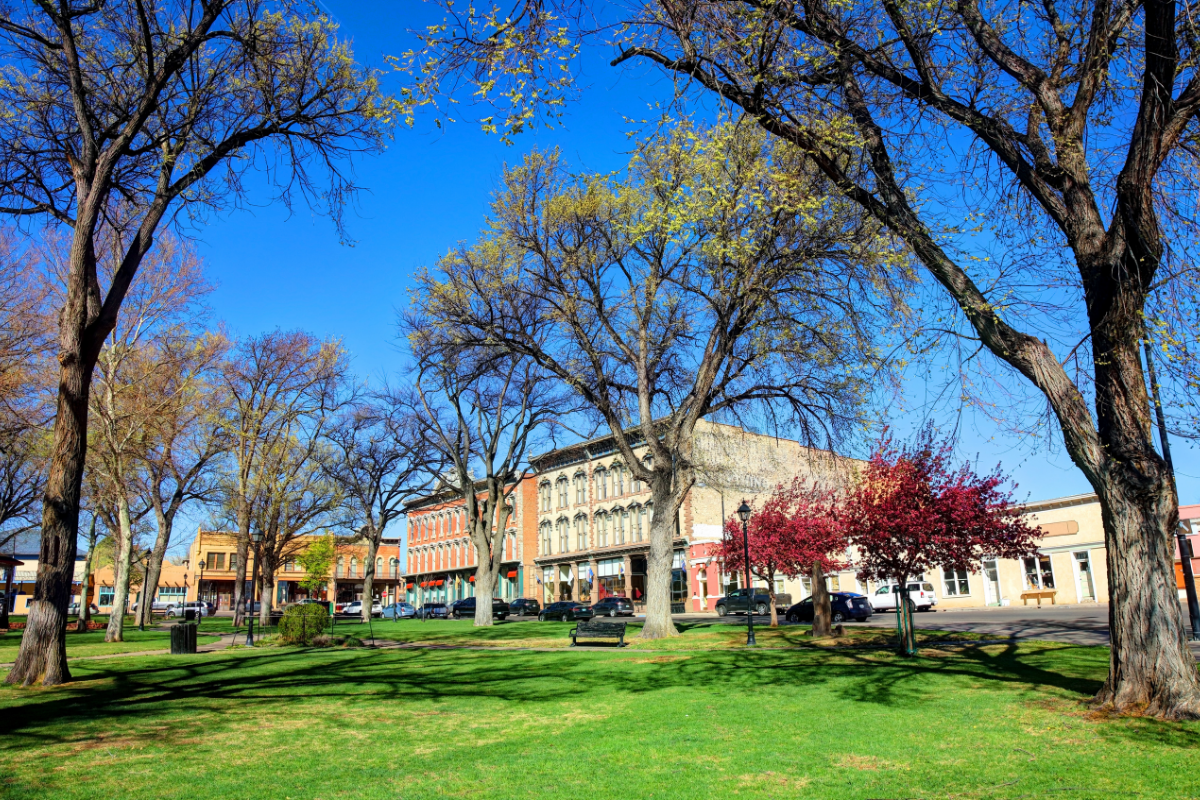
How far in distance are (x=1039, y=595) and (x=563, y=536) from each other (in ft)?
111

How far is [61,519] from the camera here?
12367 mm

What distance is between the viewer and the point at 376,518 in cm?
4575

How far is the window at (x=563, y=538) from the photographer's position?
6034 centimetres

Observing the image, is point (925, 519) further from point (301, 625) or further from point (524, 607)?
point (524, 607)

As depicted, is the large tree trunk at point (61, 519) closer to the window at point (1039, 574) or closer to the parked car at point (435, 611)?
the window at point (1039, 574)

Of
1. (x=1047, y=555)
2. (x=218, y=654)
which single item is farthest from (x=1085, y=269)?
(x=1047, y=555)

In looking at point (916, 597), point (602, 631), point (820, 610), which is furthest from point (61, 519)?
point (916, 597)

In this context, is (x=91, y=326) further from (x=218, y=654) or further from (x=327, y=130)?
(x=218, y=654)

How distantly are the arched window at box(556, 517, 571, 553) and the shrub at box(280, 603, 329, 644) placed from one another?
126 ft

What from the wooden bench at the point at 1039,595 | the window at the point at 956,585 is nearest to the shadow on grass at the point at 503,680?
the wooden bench at the point at 1039,595

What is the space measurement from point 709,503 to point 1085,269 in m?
44.6

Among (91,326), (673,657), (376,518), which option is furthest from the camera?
(376,518)

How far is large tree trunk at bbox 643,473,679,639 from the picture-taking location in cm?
2191

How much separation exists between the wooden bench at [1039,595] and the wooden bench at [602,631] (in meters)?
23.9
